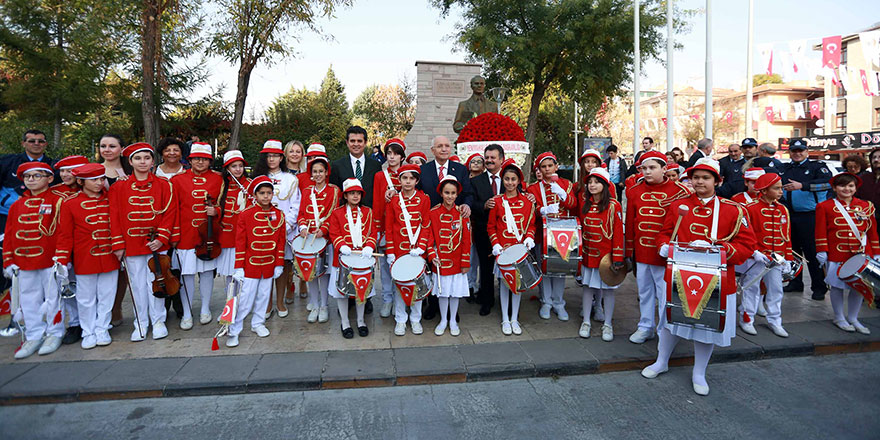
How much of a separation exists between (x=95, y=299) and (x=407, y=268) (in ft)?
11.2

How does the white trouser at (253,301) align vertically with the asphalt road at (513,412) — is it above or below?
above

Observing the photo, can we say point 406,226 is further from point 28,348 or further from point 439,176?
point 28,348

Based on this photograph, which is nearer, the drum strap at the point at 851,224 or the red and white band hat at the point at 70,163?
the red and white band hat at the point at 70,163

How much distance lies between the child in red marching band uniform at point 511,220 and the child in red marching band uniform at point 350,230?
55.9 inches

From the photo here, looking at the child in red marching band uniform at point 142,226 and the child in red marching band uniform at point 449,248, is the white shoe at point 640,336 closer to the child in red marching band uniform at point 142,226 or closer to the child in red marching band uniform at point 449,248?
the child in red marching band uniform at point 449,248

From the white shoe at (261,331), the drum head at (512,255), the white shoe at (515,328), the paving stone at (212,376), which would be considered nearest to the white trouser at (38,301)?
the paving stone at (212,376)

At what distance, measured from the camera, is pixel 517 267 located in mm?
4969

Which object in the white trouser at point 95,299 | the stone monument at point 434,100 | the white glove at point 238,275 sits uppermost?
the stone monument at point 434,100

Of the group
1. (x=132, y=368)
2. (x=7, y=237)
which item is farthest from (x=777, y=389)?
(x=7, y=237)

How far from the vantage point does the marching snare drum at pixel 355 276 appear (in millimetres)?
4922

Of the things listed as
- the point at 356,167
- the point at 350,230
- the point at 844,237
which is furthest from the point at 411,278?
the point at 844,237

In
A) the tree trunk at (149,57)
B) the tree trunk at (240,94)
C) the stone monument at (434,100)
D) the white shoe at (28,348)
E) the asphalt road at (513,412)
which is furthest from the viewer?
the tree trunk at (240,94)

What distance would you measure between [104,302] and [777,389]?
6751mm

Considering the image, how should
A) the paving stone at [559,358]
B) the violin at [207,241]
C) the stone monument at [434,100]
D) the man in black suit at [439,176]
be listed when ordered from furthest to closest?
1. the stone monument at [434,100]
2. the man in black suit at [439,176]
3. the violin at [207,241]
4. the paving stone at [559,358]
